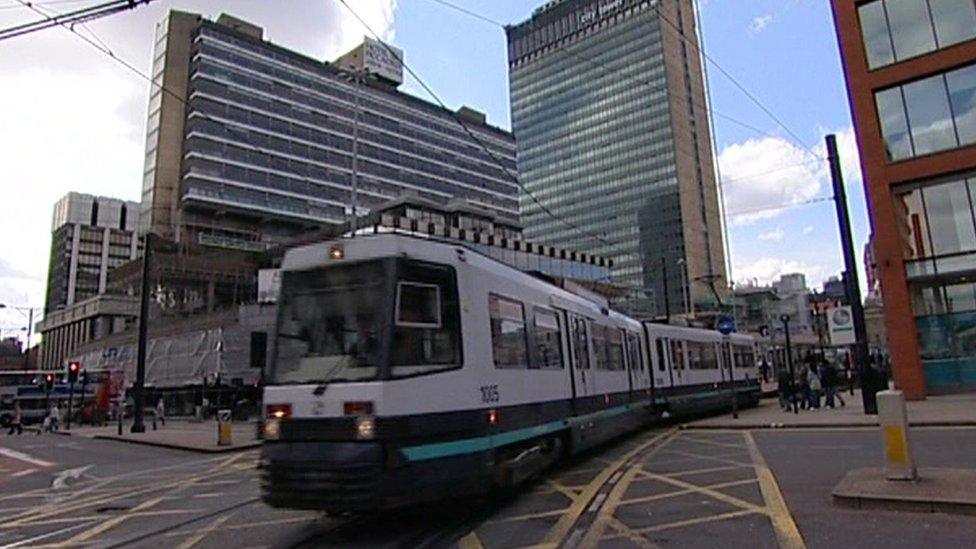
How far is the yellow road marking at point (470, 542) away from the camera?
6.45 metres

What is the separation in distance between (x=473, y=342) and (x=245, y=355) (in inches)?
1497

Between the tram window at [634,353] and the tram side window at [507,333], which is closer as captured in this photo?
the tram side window at [507,333]

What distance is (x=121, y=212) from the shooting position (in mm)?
131500

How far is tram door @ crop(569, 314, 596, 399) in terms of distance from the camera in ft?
37.4

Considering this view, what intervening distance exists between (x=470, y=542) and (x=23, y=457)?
65.2ft

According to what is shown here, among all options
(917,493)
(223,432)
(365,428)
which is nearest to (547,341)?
(365,428)

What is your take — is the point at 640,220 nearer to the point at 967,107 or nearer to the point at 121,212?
the point at 967,107

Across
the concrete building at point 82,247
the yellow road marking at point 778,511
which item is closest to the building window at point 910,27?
the yellow road marking at point 778,511

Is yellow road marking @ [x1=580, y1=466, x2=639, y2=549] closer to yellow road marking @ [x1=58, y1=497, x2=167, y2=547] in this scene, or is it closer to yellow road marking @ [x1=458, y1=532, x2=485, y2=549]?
yellow road marking @ [x1=458, y1=532, x2=485, y2=549]

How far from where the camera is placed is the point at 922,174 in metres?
24.3

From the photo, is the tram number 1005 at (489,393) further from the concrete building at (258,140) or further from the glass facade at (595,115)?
the concrete building at (258,140)

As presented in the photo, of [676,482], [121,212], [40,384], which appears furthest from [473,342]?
[121,212]

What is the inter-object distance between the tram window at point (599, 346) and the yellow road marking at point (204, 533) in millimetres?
6721

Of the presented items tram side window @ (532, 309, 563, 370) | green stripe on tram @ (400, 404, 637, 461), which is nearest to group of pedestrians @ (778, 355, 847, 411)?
tram side window @ (532, 309, 563, 370)
